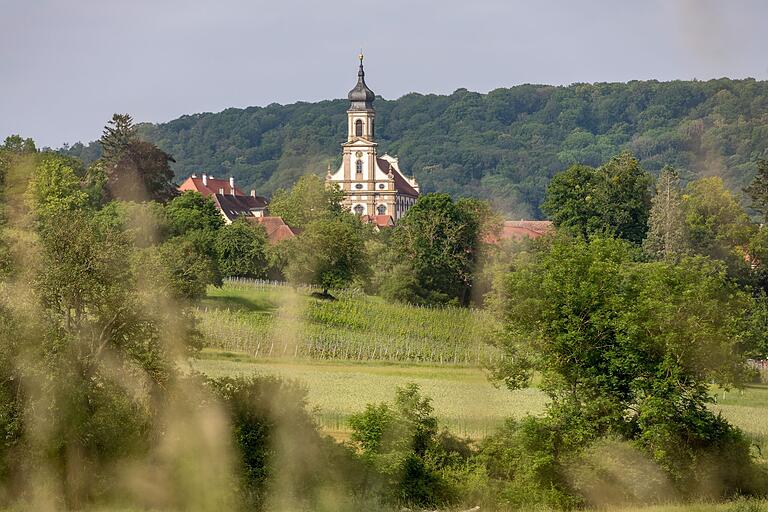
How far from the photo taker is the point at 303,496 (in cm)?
2825

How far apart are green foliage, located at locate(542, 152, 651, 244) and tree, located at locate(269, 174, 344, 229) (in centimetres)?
2935

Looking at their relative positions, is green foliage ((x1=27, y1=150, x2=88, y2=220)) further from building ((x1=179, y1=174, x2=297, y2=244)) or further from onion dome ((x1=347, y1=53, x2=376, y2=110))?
onion dome ((x1=347, y1=53, x2=376, y2=110))

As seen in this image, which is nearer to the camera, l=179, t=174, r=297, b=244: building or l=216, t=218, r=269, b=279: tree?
l=216, t=218, r=269, b=279: tree

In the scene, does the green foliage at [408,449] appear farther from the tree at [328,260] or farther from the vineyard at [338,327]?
the tree at [328,260]

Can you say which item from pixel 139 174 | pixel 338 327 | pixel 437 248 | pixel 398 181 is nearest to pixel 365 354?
pixel 338 327

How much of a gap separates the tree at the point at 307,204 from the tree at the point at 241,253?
30.7 m

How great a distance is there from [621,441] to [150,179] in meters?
56.5

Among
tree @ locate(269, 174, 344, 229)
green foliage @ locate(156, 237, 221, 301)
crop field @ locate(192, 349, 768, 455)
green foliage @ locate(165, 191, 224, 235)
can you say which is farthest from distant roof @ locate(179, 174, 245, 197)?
crop field @ locate(192, 349, 768, 455)

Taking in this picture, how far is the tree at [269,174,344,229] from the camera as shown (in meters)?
112

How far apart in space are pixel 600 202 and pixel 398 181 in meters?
108

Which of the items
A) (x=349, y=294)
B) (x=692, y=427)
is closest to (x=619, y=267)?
(x=692, y=427)

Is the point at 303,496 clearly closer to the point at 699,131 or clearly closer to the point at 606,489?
the point at 606,489

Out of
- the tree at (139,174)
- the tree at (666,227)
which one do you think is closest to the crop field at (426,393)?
the tree at (666,227)

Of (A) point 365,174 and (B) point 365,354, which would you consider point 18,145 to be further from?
(A) point 365,174
